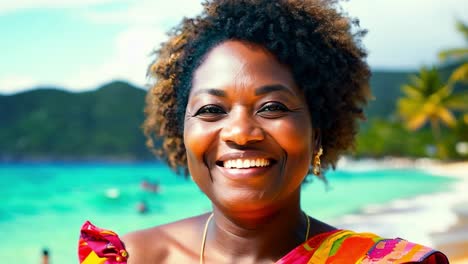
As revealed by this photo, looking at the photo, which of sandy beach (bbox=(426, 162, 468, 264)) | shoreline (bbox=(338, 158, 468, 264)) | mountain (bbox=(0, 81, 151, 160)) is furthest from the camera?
mountain (bbox=(0, 81, 151, 160))

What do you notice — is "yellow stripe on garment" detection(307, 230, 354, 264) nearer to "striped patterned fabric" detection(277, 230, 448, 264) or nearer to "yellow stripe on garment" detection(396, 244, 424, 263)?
→ "striped patterned fabric" detection(277, 230, 448, 264)

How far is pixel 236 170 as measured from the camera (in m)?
1.91

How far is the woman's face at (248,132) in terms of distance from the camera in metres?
1.90

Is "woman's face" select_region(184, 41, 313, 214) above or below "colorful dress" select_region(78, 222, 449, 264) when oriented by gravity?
above

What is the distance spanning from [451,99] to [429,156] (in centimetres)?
648

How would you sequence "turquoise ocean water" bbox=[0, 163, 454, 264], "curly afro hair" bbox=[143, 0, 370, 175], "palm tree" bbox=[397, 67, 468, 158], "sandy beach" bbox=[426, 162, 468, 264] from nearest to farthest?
"curly afro hair" bbox=[143, 0, 370, 175]
"sandy beach" bbox=[426, 162, 468, 264]
"turquoise ocean water" bbox=[0, 163, 454, 264]
"palm tree" bbox=[397, 67, 468, 158]

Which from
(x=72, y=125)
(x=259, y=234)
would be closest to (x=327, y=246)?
(x=259, y=234)

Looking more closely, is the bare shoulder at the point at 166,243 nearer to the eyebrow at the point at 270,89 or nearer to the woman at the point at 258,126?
the woman at the point at 258,126

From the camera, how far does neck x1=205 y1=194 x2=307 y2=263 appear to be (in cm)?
207

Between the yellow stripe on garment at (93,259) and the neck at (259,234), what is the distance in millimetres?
398

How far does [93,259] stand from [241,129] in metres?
0.75

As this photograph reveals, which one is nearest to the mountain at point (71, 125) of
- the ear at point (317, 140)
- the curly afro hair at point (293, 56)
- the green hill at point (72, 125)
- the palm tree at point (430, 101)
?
the green hill at point (72, 125)

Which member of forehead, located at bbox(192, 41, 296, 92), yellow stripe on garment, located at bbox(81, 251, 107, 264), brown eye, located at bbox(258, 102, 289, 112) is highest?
forehead, located at bbox(192, 41, 296, 92)

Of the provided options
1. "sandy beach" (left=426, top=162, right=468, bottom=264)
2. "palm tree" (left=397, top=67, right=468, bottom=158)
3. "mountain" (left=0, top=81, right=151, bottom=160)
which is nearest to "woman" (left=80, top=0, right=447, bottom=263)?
"sandy beach" (left=426, top=162, right=468, bottom=264)
